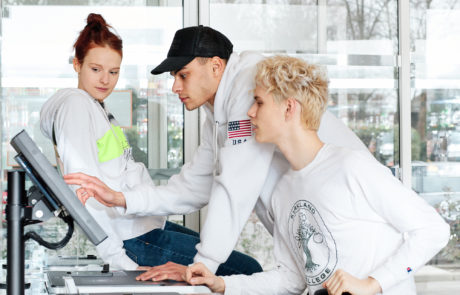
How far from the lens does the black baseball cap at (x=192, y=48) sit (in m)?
2.21

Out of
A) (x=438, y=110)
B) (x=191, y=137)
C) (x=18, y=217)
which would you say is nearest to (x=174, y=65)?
(x=18, y=217)

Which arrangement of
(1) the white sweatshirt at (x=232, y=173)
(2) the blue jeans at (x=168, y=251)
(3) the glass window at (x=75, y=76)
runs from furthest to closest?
(3) the glass window at (x=75, y=76), (2) the blue jeans at (x=168, y=251), (1) the white sweatshirt at (x=232, y=173)

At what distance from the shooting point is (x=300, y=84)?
190 cm

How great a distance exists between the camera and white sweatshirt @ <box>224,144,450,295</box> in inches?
67.1

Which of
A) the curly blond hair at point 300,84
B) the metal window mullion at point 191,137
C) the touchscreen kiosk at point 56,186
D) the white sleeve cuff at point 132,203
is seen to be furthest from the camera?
the metal window mullion at point 191,137

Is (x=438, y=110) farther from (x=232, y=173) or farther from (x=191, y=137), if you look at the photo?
(x=232, y=173)

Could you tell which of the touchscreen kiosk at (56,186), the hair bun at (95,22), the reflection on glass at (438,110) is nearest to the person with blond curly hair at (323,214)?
the touchscreen kiosk at (56,186)

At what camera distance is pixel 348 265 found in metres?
1.82

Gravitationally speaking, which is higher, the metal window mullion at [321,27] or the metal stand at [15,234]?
the metal window mullion at [321,27]

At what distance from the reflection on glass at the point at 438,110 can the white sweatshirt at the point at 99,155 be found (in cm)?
225

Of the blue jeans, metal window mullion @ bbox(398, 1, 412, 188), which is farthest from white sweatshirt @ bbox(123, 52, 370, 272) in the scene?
metal window mullion @ bbox(398, 1, 412, 188)

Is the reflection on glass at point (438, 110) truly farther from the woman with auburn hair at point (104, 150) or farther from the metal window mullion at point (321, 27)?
the woman with auburn hair at point (104, 150)

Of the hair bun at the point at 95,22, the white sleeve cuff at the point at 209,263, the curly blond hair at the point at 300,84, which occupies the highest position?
the hair bun at the point at 95,22

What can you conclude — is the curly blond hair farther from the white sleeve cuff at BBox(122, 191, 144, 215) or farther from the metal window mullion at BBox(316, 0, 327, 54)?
the metal window mullion at BBox(316, 0, 327, 54)
